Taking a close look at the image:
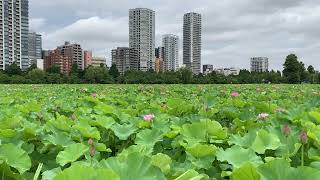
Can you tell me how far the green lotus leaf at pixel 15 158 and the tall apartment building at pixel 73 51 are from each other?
320 feet

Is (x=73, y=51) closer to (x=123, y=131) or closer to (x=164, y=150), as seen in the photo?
(x=123, y=131)

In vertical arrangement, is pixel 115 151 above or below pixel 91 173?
below

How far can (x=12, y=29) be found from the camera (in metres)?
88.6

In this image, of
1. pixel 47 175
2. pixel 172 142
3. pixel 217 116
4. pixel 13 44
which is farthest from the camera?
pixel 13 44

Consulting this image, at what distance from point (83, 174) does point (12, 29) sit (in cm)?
9291

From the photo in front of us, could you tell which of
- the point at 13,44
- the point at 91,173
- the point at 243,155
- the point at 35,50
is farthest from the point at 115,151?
the point at 35,50

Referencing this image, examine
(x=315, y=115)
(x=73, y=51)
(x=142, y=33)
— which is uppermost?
(x=142, y=33)

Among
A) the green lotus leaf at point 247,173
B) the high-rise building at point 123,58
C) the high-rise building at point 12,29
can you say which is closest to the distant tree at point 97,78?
the high-rise building at point 12,29

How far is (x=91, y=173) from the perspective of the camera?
0.80 metres

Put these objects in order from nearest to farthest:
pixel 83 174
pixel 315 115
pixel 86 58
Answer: pixel 83 174 < pixel 315 115 < pixel 86 58

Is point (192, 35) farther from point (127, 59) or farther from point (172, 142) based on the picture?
point (172, 142)

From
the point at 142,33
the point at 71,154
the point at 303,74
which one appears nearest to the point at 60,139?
the point at 71,154

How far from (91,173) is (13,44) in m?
92.3

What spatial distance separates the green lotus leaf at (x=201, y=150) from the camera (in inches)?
55.2
